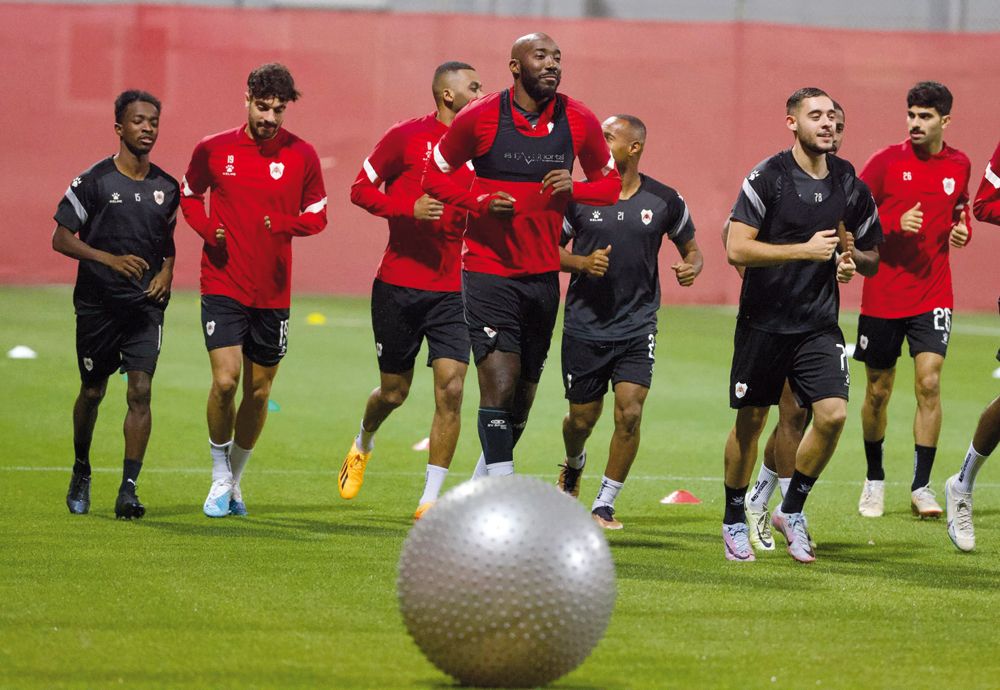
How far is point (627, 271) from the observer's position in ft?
26.8

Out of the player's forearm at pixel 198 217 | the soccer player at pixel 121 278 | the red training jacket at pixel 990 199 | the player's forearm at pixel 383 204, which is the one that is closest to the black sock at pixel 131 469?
the soccer player at pixel 121 278

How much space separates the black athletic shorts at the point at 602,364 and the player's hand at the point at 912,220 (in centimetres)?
194

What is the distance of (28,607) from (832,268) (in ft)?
13.4

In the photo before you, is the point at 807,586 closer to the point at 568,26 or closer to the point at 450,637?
the point at 450,637

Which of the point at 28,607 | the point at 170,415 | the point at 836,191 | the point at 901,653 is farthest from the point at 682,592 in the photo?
the point at 170,415

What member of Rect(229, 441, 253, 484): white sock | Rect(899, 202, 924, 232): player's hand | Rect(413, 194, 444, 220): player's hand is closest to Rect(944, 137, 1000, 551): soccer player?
Rect(899, 202, 924, 232): player's hand

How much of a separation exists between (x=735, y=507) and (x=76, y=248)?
153 inches

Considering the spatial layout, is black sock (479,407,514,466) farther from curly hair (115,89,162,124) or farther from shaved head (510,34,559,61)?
curly hair (115,89,162,124)

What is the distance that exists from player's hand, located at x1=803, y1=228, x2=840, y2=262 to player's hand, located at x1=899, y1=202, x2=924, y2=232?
2.29m

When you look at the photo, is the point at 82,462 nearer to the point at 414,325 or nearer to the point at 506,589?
the point at 414,325

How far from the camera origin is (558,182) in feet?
23.4

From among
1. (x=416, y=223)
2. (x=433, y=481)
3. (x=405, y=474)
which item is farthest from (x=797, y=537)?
(x=405, y=474)

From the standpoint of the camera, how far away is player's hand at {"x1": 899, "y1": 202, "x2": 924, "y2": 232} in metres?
8.94

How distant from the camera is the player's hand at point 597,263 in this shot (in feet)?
26.0
